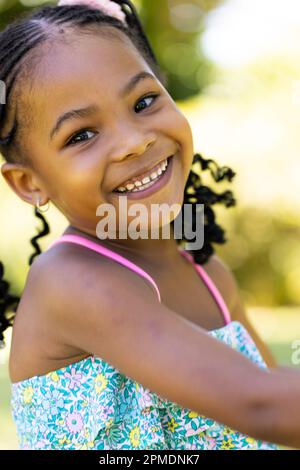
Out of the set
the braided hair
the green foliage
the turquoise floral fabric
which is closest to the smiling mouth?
the braided hair

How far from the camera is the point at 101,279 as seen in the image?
1660 mm

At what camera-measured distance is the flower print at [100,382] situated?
1768 millimetres

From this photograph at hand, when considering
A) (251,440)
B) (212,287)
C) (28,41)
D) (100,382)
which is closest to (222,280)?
(212,287)

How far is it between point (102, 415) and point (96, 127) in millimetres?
658

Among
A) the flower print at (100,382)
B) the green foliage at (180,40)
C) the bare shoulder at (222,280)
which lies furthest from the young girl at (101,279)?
the green foliage at (180,40)

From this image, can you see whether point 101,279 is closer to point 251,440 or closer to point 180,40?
point 251,440

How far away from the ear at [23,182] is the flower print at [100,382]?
0.46 metres

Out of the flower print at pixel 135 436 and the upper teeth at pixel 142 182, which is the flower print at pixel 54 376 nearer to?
the flower print at pixel 135 436

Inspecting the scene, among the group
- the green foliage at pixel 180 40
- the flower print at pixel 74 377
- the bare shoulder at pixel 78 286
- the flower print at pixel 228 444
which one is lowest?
the flower print at pixel 228 444

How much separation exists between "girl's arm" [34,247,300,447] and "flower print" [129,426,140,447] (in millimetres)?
226

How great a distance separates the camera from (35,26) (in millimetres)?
1851

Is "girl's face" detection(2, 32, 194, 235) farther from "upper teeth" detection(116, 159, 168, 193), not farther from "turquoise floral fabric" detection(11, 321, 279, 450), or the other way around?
"turquoise floral fabric" detection(11, 321, 279, 450)
